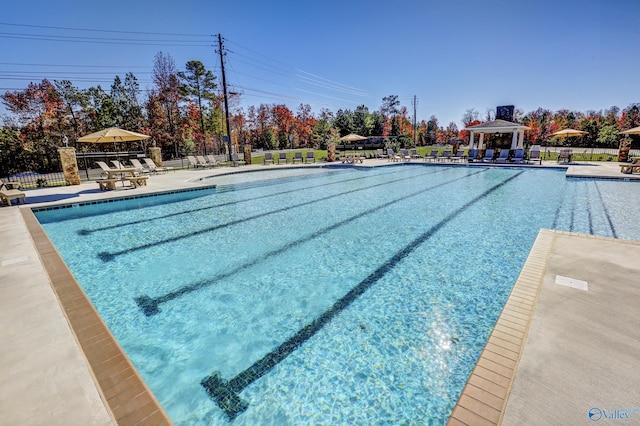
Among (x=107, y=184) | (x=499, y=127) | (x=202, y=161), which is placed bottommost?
(x=107, y=184)

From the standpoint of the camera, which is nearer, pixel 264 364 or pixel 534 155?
pixel 264 364

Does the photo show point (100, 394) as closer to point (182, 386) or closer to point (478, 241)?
point (182, 386)

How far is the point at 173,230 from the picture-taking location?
6.74 m

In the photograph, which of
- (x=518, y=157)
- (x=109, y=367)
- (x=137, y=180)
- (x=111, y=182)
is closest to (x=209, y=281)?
(x=109, y=367)

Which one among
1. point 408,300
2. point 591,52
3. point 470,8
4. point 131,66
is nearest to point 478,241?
point 408,300

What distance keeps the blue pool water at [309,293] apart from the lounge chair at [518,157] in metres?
10.6

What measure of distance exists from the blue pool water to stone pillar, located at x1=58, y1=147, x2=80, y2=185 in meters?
4.38

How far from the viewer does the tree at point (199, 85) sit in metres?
31.0

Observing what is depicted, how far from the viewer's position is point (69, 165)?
11688 mm

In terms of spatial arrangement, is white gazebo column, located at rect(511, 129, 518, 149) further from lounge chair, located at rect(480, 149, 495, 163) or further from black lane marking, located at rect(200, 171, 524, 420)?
black lane marking, located at rect(200, 171, 524, 420)

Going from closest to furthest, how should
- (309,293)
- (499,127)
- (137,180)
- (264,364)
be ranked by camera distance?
(264,364) → (309,293) → (137,180) → (499,127)

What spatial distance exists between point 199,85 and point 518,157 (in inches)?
1266

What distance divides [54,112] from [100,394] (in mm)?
28120

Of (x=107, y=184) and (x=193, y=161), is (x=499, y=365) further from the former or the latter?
(x=193, y=161)
